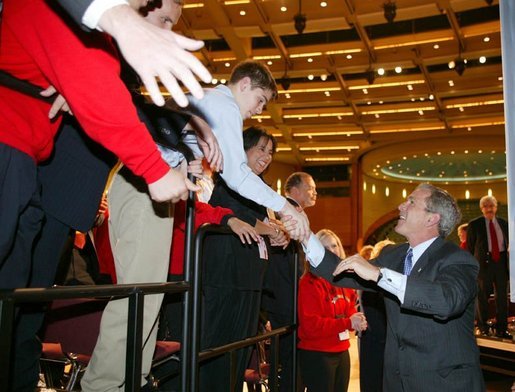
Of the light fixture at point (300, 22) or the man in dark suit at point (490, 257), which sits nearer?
the man in dark suit at point (490, 257)

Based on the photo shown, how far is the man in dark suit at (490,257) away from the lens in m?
7.98

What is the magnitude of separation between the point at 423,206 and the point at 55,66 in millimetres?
2300

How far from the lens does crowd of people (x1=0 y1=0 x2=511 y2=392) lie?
1.10 m

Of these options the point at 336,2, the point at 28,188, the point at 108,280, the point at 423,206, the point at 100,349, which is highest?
the point at 336,2

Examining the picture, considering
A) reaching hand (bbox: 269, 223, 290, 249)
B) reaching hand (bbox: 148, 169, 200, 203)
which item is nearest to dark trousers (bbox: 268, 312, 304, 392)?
reaching hand (bbox: 269, 223, 290, 249)

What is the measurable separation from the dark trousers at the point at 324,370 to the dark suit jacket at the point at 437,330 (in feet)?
3.43

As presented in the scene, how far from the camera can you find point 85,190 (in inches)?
57.2

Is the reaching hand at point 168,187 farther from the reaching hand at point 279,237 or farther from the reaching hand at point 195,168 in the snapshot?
the reaching hand at point 279,237

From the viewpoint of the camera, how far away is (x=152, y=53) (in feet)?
3.01

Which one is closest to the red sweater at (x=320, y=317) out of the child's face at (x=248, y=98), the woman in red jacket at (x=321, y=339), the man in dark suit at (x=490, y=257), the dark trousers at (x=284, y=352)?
the woman in red jacket at (x=321, y=339)

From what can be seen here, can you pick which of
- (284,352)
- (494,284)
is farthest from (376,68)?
(284,352)

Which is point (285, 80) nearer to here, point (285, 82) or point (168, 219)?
point (285, 82)

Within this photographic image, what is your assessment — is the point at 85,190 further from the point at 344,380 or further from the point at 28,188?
the point at 344,380

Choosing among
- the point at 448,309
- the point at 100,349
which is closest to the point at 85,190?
the point at 100,349
